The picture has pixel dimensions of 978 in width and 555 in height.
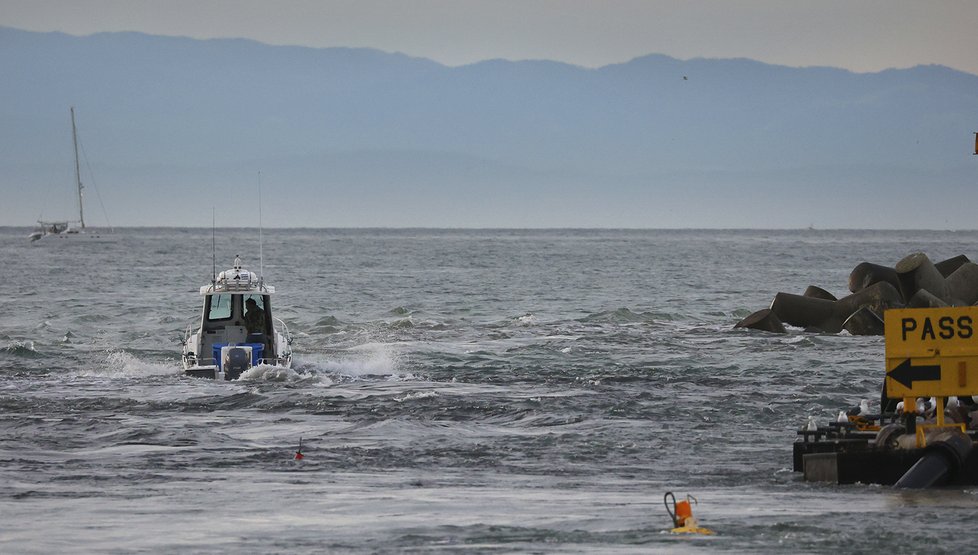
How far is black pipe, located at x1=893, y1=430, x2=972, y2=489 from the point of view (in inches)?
599

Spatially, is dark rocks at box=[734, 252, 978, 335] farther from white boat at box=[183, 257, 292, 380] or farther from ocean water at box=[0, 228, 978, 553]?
white boat at box=[183, 257, 292, 380]

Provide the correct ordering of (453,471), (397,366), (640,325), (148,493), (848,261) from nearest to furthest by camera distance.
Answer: (148,493) < (453,471) < (397,366) < (640,325) < (848,261)

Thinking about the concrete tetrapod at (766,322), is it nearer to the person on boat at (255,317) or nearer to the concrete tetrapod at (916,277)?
the concrete tetrapod at (916,277)

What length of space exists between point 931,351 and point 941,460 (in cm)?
118

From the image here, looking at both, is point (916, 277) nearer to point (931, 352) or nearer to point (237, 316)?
point (237, 316)

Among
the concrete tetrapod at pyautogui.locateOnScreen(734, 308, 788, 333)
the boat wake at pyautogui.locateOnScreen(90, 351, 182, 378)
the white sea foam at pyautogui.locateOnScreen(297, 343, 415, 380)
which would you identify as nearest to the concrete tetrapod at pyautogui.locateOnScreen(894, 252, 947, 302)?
the concrete tetrapod at pyautogui.locateOnScreen(734, 308, 788, 333)

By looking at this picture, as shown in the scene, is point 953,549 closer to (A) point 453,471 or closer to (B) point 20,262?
(A) point 453,471

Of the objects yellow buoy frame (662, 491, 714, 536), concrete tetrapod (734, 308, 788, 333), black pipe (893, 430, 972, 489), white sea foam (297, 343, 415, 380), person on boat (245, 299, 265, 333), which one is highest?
person on boat (245, 299, 265, 333)

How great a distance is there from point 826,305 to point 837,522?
2892cm

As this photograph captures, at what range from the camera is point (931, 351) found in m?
15.5

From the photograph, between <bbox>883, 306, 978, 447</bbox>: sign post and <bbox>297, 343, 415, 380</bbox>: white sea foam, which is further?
<bbox>297, 343, 415, 380</bbox>: white sea foam

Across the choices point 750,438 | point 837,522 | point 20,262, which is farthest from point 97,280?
point 837,522

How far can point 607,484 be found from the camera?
16703 mm

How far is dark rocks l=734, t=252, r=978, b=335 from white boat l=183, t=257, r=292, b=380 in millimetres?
17118
